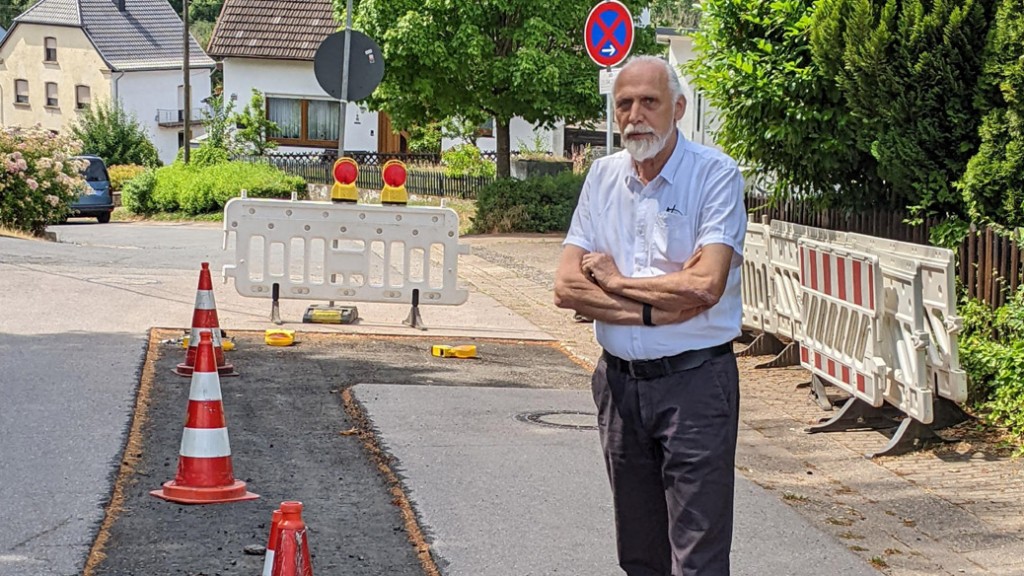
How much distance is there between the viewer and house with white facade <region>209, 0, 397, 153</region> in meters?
47.6

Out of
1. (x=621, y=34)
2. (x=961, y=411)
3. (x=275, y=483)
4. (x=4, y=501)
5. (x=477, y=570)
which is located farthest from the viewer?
(x=621, y=34)

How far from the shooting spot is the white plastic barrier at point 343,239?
40.4ft

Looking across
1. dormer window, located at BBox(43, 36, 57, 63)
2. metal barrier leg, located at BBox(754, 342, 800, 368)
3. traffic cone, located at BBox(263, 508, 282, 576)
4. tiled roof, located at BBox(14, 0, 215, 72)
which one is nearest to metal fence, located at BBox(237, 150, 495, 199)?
metal barrier leg, located at BBox(754, 342, 800, 368)

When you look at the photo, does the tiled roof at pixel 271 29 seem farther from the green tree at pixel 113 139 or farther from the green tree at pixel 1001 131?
the green tree at pixel 1001 131

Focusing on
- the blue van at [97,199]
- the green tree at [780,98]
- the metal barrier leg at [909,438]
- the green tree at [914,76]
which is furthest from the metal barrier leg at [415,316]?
the blue van at [97,199]

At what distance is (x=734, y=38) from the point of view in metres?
11.4

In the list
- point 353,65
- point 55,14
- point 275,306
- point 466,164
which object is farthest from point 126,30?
point 275,306

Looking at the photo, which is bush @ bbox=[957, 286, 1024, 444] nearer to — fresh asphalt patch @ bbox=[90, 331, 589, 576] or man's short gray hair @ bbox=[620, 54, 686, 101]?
fresh asphalt patch @ bbox=[90, 331, 589, 576]

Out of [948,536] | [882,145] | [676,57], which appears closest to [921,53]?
[882,145]

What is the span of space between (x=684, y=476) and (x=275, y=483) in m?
2.98

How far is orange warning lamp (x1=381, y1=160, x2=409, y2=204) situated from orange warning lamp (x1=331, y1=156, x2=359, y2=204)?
270 millimetres

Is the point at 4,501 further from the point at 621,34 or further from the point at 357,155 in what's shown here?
the point at 357,155

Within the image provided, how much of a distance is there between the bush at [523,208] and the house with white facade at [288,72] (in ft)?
75.8

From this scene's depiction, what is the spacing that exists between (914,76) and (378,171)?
2978 centimetres
